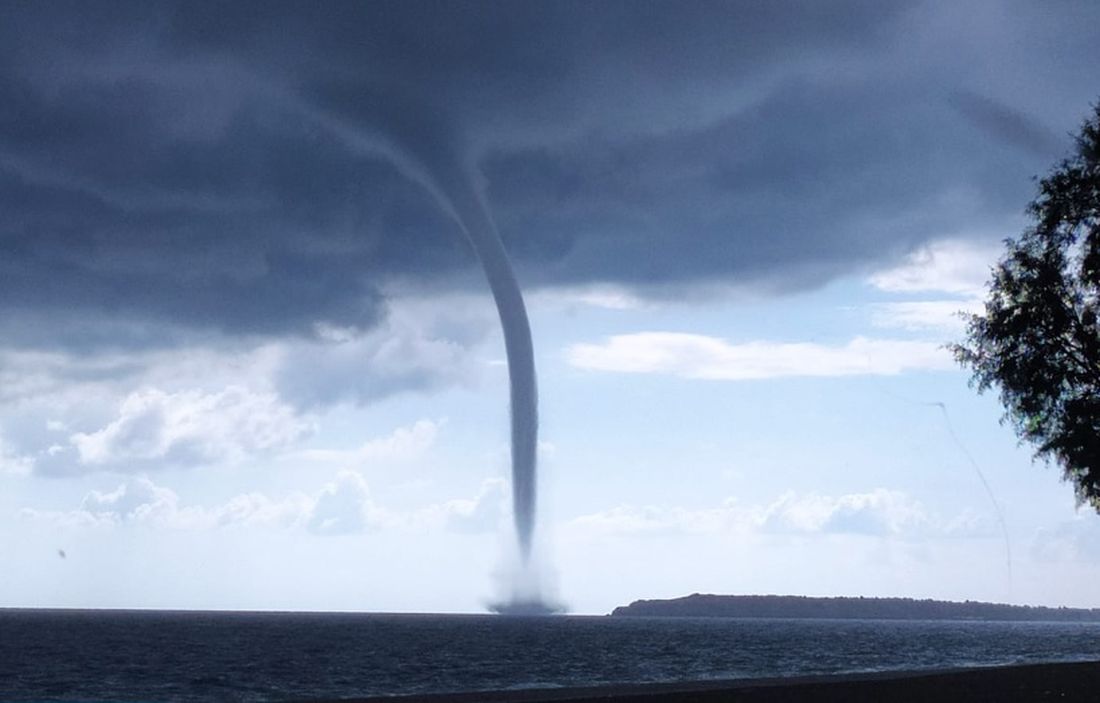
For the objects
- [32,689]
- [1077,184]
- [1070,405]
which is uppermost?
[1077,184]

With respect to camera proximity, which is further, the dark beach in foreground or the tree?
the tree

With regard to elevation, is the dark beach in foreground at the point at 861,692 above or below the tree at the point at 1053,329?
below

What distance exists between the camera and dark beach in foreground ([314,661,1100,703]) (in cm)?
2098

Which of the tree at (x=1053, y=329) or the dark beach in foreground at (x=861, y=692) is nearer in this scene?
the dark beach in foreground at (x=861, y=692)

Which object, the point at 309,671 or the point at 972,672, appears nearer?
the point at 972,672

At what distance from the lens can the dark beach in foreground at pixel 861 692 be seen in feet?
68.8

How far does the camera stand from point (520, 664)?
75625 millimetres

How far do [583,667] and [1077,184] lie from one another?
40829 millimetres

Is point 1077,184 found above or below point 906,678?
above

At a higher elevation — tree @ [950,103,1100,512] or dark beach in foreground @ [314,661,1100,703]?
tree @ [950,103,1100,512]

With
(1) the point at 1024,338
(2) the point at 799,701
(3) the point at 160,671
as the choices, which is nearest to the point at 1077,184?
(1) the point at 1024,338

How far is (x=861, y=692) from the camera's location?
23.6 meters

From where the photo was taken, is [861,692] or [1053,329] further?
[1053,329]

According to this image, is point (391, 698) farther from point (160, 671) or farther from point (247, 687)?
point (160, 671)
